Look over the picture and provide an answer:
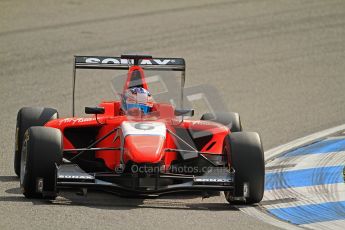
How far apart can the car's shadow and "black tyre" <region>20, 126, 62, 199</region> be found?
106 mm

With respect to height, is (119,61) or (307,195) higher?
(119,61)

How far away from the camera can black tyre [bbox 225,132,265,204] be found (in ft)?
32.9

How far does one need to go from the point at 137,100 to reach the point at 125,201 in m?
1.39

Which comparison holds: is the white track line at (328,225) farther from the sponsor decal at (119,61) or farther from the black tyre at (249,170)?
the sponsor decal at (119,61)

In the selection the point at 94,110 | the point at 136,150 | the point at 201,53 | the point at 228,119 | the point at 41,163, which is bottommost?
the point at 41,163

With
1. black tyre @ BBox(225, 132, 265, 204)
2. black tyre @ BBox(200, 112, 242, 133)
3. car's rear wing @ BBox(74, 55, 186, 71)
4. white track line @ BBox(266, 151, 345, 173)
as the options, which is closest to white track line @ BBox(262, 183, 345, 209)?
black tyre @ BBox(225, 132, 265, 204)

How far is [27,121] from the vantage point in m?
11.5

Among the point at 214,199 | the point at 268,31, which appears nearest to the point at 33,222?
the point at 214,199

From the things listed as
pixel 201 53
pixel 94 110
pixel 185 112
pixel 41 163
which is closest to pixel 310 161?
pixel 185 112

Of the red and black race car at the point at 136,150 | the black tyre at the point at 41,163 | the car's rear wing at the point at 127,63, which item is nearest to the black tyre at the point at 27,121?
the red and black race car at the point at 136,150

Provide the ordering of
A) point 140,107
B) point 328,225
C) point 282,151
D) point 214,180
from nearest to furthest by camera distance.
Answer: point 328,225, point 214,180, point 140,107, point 282,151

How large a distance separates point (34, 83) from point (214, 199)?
650 centimetres

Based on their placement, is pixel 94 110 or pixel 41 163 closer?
pixel 41 163

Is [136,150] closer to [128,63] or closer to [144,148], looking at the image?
[144,148]
